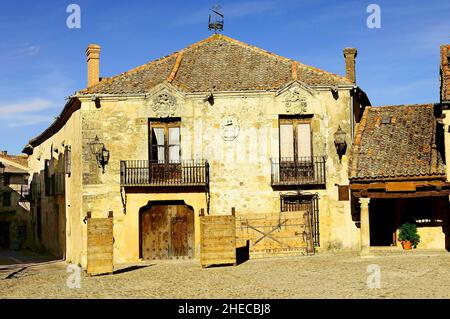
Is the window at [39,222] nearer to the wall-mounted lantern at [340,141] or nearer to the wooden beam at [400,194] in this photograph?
the wall-mounted lantern at [340,141]

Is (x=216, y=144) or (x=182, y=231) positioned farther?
(x=182, y=231)

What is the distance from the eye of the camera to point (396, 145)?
79.7ft

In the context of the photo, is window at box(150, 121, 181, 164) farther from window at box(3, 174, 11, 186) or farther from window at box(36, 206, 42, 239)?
window at box(3, 174, 11, 186)

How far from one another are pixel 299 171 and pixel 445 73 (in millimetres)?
6116

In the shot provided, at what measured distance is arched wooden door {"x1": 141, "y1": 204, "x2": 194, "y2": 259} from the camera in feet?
79.3

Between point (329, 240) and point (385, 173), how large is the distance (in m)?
3.18

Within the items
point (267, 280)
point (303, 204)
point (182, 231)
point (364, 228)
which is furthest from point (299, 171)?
point (267, 280)

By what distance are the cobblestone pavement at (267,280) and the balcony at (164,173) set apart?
9.76ft

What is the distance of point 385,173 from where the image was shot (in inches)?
889

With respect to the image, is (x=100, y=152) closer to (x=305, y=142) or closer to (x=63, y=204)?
(x=63, y=204)

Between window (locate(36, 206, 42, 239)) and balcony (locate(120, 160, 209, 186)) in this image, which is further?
window (locate(36, 206, 42, 239))

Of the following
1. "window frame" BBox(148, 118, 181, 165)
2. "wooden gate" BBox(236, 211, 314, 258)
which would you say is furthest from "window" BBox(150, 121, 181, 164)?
"wooden gate" BBox(236, 211, 314, 258)

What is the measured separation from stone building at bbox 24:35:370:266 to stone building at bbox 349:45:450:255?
1077 mm
